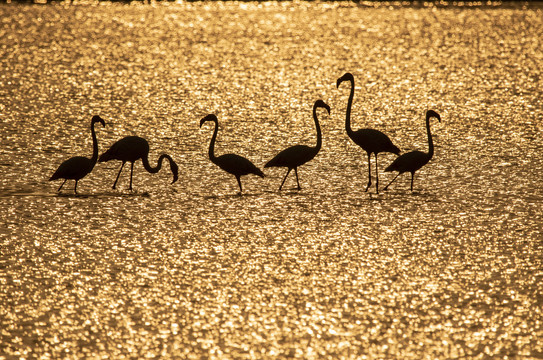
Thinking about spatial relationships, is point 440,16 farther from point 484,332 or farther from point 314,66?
point 484,332

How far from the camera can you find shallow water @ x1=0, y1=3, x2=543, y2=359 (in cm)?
665

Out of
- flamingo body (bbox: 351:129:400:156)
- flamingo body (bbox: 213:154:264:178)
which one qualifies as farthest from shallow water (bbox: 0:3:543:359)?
flamingo body (bbox: 351:129:400:156)

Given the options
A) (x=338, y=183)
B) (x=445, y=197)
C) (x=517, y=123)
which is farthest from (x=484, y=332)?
(x=517, y=123)

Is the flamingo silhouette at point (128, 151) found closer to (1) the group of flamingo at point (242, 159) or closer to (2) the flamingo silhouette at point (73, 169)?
(1) the group of flamingo at point (242, 159)

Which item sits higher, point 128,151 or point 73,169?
point 128,151

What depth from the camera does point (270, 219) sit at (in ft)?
31.1

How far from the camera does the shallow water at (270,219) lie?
6.65 m

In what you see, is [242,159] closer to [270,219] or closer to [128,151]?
[270,219]

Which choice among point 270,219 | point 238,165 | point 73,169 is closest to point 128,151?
point 73,169

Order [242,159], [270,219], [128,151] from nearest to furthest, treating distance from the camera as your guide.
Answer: [270,219] < [242,159] < [128,151]

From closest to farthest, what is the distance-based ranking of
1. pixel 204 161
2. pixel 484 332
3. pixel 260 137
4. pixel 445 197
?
pixel 484 332
pixel 445 197
pixel 204 161
pixel 260 137

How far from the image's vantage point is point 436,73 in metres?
18.9

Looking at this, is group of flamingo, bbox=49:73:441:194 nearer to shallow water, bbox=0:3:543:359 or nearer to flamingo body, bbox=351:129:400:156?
flamingo body, bbox=351:129:400:156

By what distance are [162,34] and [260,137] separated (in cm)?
1196
